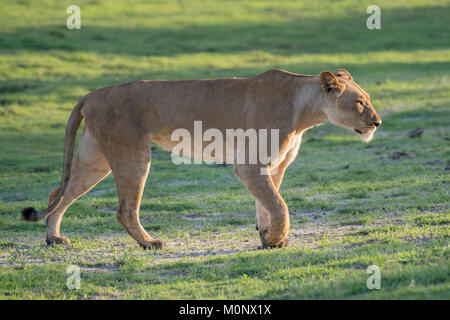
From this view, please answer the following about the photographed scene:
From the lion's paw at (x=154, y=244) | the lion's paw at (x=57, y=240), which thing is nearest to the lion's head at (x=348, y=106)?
the lion's paw at (x=154, y=244)

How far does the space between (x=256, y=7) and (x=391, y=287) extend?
28832 millimetres

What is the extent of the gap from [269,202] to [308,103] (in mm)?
1051

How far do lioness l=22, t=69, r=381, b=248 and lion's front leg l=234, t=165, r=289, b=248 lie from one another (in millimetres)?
10

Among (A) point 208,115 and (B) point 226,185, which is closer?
(A) point 208,115

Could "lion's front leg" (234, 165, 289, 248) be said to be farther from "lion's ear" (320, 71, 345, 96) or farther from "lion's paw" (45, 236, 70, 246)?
"lion's paw" (45, 236, 70, 246)

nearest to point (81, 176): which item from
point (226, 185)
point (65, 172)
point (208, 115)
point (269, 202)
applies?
point (65, 172)

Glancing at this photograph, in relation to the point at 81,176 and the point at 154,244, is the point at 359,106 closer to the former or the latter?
the point at 154,244

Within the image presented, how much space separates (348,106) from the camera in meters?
6.72

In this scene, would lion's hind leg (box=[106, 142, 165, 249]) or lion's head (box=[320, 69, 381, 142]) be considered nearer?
lion's head (box=[320, 69, 381, 142])

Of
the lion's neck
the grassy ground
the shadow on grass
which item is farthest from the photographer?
the shadow on grass

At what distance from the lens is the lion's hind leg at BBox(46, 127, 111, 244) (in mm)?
7230

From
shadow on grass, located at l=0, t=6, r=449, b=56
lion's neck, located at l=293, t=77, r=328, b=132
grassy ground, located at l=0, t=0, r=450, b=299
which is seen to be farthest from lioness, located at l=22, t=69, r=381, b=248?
shadow on grass, located at l=0, t=6, r=449, b=56

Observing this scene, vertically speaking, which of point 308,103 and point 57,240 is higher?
point 308,103
